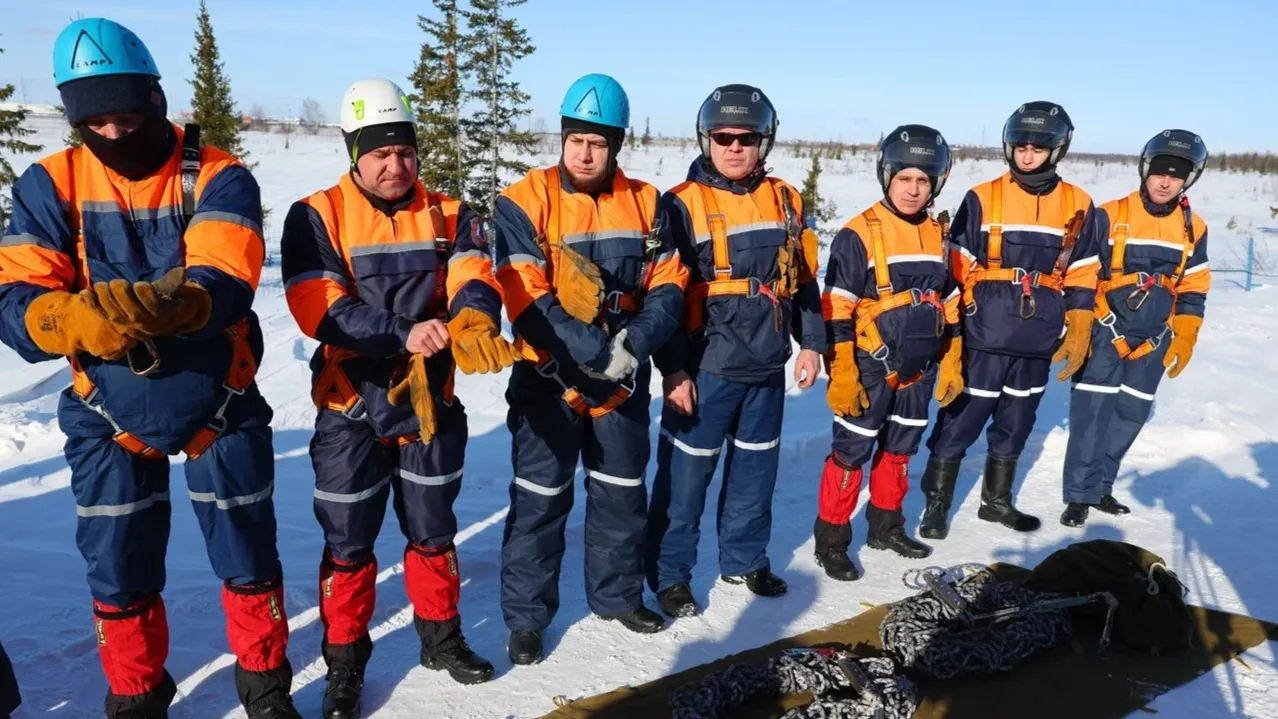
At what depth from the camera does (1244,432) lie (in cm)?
726

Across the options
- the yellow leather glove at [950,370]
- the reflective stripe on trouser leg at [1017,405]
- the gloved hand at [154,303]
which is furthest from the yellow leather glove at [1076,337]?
the gloved hand at [154,303]

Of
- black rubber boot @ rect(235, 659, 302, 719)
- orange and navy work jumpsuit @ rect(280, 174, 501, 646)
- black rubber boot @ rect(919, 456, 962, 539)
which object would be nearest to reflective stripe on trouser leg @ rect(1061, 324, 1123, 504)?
black rubber boot @ rect(919, 456, 962, 539)

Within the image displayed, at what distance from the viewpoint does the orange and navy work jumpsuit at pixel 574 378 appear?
3.52 metres

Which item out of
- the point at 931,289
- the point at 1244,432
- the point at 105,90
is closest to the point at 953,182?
the point at 1244,432

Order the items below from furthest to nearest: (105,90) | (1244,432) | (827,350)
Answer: (1244,432) → (827,350) → (105,90)

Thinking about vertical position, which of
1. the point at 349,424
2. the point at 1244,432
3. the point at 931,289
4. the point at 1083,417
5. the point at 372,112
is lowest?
the point at 1244,432

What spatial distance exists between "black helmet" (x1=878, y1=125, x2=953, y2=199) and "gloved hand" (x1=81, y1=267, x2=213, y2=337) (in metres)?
3.42

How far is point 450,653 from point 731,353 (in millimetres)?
1892

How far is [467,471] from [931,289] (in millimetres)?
3439

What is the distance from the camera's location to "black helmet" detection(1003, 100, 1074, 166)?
16.4ft

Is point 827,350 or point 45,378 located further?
point 45,378

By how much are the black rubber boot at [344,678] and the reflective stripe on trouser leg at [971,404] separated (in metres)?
3.72

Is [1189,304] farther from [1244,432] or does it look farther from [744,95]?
[744,95]

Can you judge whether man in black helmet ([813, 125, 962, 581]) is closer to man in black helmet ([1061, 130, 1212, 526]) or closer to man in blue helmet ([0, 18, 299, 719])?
man in black helmet ([1061, 130, 1212, 526])
